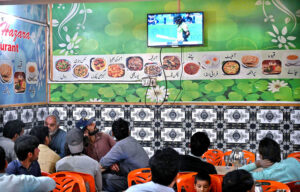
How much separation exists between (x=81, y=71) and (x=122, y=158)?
114 inches

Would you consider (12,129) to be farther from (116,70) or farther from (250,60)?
(250,60)

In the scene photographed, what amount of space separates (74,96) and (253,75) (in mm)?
3289

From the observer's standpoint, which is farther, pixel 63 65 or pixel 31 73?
pixel 63 65

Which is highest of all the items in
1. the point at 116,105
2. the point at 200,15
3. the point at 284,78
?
the point at 200,15

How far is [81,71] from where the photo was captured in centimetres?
714

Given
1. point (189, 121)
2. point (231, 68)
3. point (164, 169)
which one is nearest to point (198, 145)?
point (164, 169)

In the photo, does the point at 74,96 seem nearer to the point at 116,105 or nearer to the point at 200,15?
the point at 116,105

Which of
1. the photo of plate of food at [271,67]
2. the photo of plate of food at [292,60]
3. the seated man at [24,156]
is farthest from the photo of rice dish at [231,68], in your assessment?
the seated man at [24,156]

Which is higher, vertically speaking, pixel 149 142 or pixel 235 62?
pixel 235 62

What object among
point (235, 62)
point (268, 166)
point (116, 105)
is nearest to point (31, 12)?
point (116, 105)

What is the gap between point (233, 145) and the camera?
651 centimetres

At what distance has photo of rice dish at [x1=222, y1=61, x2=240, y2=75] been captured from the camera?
651 centimetres

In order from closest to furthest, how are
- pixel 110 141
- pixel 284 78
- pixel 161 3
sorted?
pixel 110 141
pixel 284 78
pixel 161 3

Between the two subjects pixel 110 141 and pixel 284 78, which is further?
pixel 284 78
